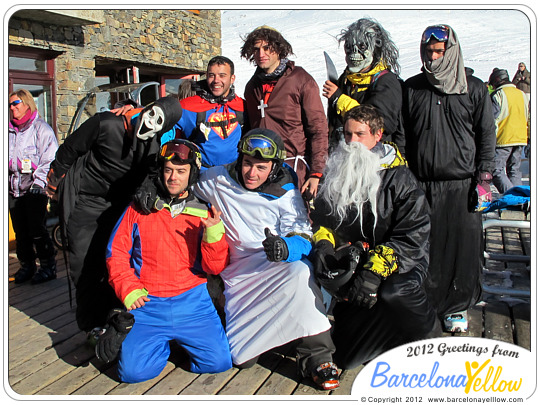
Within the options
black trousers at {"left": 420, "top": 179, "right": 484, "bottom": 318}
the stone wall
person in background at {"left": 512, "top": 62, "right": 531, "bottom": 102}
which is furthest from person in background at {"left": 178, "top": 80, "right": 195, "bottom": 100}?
the stone wall

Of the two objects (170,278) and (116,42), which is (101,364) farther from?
(116,42)

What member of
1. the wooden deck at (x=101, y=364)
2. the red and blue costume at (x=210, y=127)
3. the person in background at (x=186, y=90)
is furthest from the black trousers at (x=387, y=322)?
the person in background at (x=186, y=90)

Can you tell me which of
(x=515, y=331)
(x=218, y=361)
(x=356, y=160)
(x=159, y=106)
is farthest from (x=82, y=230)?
(x=515, y=331)

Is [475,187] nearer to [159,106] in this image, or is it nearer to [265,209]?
[265,209]

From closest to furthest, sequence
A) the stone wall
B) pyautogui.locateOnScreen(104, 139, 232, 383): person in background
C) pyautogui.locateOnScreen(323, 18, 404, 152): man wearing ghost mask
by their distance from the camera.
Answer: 1. pyautogui.locateOnScreen(104, 139, 232, 383): person in background
2. pyautogui.locateOnScreen(323, 18, 404, 152): man wearing ghost mask
3. the stone wall

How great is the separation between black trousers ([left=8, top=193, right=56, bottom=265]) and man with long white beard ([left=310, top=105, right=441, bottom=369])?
3.17 m

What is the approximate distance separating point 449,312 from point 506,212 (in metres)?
1.70

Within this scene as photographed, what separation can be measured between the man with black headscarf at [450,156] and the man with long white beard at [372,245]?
0.48 metres

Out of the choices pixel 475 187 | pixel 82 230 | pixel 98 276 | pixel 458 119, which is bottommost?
pixel 98 276

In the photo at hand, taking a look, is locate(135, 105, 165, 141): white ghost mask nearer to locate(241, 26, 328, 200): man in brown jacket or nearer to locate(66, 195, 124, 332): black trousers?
locate(66, 195, 124, 332): black trousers

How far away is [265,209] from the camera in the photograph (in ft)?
10.5

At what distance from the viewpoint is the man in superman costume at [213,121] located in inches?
147

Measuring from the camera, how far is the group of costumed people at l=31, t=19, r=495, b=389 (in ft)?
9.95

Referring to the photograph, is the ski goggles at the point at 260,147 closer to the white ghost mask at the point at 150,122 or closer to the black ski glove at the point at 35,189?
the white ghost mask at the point at 150,122
